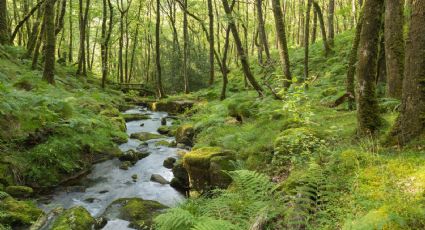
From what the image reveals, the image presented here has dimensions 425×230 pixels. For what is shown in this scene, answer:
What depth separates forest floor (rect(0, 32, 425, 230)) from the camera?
13.8 ft

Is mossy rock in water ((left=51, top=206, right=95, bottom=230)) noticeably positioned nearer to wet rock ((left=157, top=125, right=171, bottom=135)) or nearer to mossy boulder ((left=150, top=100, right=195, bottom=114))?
wet rock ((left=157, top=125, right=171, bottom=135))

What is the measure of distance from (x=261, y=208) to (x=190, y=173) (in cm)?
447

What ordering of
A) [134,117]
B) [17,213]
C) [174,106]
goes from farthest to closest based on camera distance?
[174,106] < [134,117] < [17,213]

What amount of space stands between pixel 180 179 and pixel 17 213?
13.9ft

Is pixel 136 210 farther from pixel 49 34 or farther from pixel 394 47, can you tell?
pixel 49 34

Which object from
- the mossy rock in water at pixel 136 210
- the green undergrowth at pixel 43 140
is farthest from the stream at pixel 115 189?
the green undergrowth at pixel 43 140

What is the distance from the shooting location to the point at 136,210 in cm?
783

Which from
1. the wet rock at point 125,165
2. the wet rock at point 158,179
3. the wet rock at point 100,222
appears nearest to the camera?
the wet rock at point 100,222

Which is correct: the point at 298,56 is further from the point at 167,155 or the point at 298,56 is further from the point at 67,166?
the point at 67,166

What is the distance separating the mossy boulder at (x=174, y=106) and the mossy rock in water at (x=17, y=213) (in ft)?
45.2

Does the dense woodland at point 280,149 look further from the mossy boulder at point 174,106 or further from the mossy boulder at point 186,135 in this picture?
the mossy boulder at point 174,106

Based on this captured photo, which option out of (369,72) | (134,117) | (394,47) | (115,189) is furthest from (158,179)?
(134,117)

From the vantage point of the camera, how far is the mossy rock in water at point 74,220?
6508mm

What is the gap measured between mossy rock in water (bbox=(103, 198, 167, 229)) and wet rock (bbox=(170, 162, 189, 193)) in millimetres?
1440
